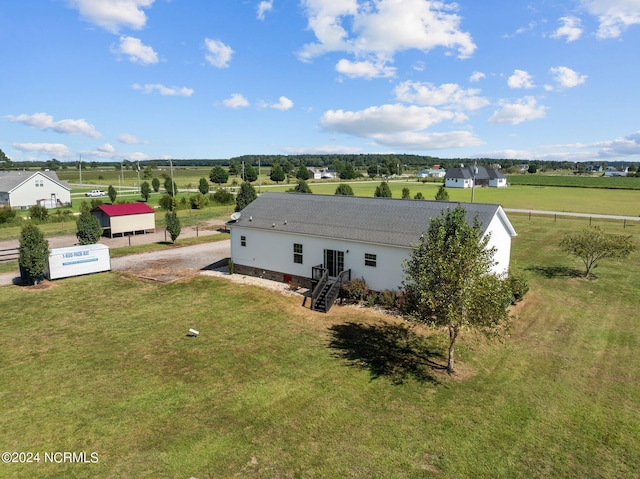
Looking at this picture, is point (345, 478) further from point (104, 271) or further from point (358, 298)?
point (104, 271)

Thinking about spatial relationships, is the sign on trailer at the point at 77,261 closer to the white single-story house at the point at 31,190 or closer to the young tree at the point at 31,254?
the young tree at the point at 31,254

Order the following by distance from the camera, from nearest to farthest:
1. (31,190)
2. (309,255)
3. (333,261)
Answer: (333,261) → (309,255) → (31,190)

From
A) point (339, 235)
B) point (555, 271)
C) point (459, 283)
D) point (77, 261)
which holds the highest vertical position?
point (339, 235)

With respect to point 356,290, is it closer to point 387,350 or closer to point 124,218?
point 387,350

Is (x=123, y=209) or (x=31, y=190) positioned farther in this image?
(x=31, y=190)

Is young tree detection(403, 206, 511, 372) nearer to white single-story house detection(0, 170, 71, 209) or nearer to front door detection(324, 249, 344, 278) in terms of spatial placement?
front door detection(324, 249, 344, 278)

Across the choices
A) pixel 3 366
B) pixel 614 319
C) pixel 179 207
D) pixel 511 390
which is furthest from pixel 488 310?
pixel 179 207

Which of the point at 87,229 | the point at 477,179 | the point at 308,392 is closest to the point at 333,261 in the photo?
the point at 308,392

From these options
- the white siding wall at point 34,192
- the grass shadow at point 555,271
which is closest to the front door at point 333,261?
the grass shadow at point 555,271
